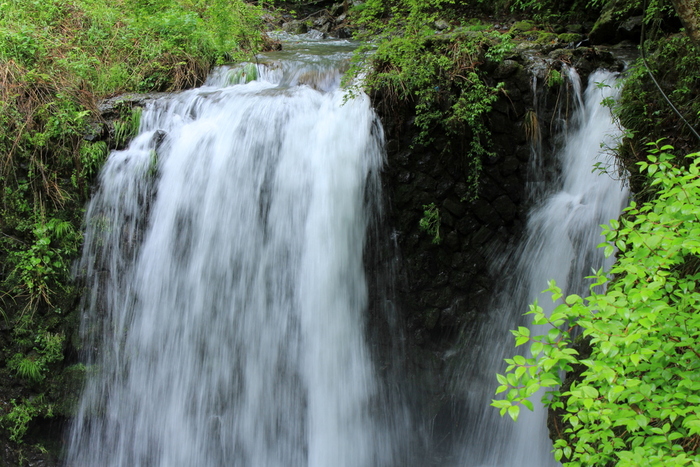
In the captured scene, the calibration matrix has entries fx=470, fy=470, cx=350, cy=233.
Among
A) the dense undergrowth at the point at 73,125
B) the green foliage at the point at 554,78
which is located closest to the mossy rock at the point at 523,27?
the dense undergrowth at the point at 73,125

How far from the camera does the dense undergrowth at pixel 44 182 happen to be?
4.58 meters

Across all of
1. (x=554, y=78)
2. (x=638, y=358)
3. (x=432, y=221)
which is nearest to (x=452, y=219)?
(x=432, y=221)

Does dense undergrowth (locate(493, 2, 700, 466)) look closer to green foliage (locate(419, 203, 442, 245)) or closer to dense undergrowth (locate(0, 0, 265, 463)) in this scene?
green foliage (locate(419, 203, 442, 245))

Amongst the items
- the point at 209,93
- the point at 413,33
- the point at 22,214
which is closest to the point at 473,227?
the point at 413,33

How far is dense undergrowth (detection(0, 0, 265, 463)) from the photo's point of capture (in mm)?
4582

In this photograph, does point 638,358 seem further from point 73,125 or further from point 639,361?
point 73,125

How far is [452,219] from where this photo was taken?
5133 mm

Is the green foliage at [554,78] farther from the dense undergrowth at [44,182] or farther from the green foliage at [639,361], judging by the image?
the dense undergrowth at [44,182]

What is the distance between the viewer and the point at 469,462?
16.8 feet

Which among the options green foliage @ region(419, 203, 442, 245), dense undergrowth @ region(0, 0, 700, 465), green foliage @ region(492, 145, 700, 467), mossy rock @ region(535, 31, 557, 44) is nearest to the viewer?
green foliage @ region(492, 145, 700, 467)

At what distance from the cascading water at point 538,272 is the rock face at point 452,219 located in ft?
0.53

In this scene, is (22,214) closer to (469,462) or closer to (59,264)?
(59,264)

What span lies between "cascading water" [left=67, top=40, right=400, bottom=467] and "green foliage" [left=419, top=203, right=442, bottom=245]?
615 millimetres

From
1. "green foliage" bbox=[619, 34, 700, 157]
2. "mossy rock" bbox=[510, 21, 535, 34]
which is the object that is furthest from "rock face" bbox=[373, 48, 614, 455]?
"mossy rock" bbox=[510, 21, 535, 34]
